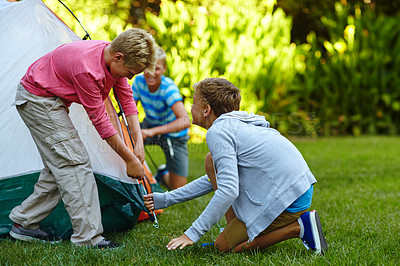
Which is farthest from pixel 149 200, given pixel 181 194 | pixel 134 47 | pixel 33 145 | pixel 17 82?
pixel 17 82

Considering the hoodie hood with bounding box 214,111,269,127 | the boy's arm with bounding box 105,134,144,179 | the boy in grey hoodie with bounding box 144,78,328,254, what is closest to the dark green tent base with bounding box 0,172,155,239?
the boy's arm with bounding box 105,134,144,179

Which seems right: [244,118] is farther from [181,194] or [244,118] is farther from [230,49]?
[230,49]

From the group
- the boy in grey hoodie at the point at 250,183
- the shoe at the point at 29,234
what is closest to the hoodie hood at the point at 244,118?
the boy in grey hoodie at the point at 250,183

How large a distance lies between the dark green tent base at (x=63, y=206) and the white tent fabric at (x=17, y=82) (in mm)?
54

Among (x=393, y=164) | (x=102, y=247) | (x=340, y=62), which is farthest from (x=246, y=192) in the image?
(x=340, y=62)

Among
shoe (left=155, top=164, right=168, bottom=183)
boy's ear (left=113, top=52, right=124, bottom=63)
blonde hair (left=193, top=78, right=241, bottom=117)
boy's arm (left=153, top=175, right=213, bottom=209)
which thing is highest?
boy's ear (left=113, top=52, right=124, bottom=63)

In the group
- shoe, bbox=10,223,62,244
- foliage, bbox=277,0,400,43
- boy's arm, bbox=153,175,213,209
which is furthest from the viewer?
foliage, bbox=277,0,400,43

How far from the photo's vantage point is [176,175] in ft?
13.0

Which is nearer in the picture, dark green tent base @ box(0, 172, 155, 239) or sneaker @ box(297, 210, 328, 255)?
sneaker @ box(297, 210, 328, 255)

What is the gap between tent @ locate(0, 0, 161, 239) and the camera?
99.8 inches

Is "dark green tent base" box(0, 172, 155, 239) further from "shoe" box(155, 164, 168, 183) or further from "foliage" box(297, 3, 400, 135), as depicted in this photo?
"foliage" box(297, 3, 400, 135)

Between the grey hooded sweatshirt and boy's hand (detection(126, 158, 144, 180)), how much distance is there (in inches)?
19.8

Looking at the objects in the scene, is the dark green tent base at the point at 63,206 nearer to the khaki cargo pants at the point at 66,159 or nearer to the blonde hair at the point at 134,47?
the khaki cargo pants at the point at 66,159

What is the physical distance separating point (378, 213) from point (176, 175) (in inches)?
70.7
